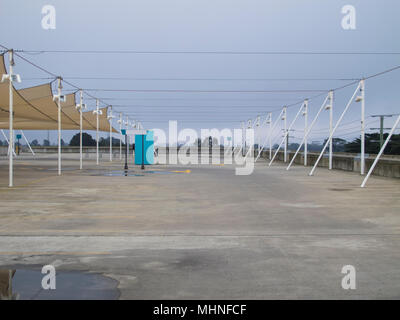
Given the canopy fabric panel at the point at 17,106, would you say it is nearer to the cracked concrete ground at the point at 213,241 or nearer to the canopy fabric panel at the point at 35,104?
the canopy fabric panel at the point at 35,104

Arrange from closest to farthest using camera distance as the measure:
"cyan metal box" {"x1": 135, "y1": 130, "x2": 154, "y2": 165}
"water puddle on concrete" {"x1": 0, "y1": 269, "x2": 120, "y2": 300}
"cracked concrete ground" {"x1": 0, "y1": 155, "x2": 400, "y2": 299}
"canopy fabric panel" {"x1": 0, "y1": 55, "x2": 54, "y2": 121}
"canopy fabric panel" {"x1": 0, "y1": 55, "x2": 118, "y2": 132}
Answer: "water puddle on concrete" {"x1": 0, "y1": 269, "x2": 120, "y2": 300}
"cracked concrete ground" {"x1": 0, "y1": 155, "x2": 400, "y2": 299}
"canopy fabric panel" {"x1": 0, "y1": 55, "x2": 54, "y2": 121}
"canopy fabric panel" {"x1": 0, "y1": 55, "x2": 118, "y2": 132}
"cyan metal box" {"x1": 135, "y1": 130, "x2": 154, "y2": 165}

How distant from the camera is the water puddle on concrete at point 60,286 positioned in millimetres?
5238

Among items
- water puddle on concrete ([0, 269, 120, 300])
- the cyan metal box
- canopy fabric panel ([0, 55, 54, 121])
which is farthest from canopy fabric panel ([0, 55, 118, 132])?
water puddle on concrete ([0, 269, 120, 300])

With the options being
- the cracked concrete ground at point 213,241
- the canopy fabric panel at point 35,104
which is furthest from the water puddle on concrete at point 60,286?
the canopy fabric panel at point 35,104

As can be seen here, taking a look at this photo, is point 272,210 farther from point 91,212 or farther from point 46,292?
point 46,292

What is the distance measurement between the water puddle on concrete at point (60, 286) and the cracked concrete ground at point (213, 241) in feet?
0.66

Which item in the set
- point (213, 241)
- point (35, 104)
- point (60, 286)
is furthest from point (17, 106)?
point (60, 286)

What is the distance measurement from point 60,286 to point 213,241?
3418 millimetres

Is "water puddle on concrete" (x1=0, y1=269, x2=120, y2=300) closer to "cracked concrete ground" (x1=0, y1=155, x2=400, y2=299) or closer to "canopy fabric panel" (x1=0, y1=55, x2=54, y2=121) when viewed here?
"cracked concrete ground" (x1=0, y1=155, x2=400, y2=299)

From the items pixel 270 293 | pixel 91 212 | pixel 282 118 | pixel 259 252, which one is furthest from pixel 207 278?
pixel 282 118

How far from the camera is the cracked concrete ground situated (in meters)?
5.74

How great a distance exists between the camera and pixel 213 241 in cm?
847

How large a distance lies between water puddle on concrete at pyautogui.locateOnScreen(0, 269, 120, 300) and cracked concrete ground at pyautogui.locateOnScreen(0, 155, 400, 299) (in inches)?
7.9

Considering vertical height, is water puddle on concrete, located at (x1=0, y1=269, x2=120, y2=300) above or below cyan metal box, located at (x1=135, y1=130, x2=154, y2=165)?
below
